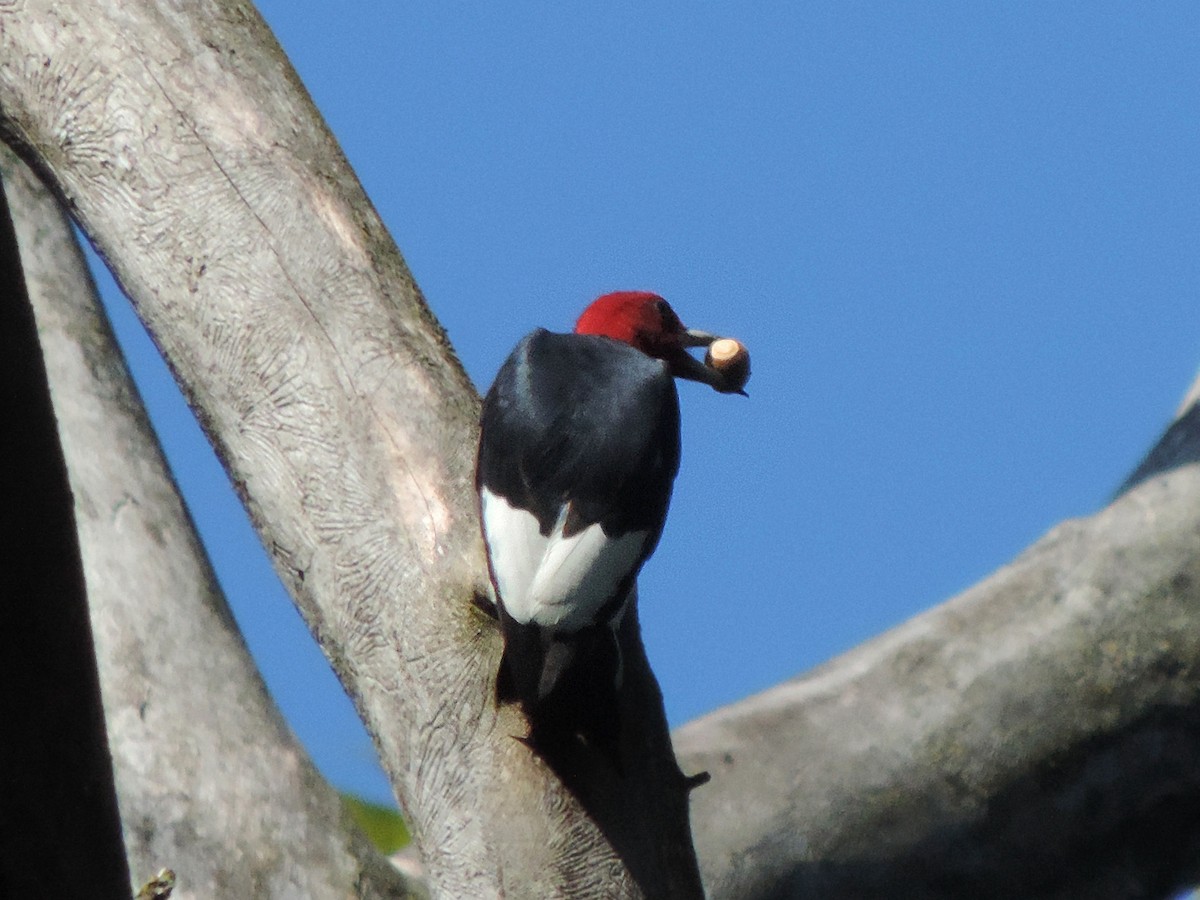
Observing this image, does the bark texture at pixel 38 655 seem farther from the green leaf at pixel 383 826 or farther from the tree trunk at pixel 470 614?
the green leaf at pixel 383 826

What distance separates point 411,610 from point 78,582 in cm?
86

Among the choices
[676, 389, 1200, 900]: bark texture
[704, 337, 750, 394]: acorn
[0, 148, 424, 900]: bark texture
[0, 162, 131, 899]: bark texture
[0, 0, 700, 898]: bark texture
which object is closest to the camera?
[0, 162, 131, 899]: bark texture

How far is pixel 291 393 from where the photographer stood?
8.14ft

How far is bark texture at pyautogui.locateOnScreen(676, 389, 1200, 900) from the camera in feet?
10.3

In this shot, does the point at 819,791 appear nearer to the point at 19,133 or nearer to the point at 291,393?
the point at 291,393

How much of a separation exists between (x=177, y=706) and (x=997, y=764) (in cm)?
169

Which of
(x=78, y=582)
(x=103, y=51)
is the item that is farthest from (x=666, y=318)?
(x=78, y=582)

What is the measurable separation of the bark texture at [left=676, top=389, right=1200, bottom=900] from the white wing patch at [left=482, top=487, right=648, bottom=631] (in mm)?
1054

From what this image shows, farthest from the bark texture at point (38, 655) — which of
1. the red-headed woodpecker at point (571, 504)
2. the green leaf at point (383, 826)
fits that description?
the green leaf at point (383, 826)

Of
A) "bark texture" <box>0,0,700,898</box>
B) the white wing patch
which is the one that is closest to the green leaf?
"bark texture" <box>0,0,700,898</box>

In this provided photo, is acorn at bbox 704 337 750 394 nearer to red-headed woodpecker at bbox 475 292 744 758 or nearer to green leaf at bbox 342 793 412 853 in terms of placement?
red-headed woodpecker at bbox 475 292 744 758

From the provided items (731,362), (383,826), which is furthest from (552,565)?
(383,826)

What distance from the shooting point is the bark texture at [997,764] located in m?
3.12

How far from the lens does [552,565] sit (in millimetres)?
2213
